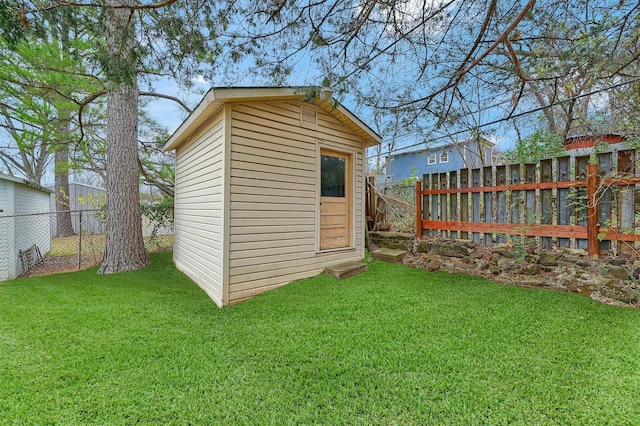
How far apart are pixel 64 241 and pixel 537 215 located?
13.5 m

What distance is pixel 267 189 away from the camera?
154 inches

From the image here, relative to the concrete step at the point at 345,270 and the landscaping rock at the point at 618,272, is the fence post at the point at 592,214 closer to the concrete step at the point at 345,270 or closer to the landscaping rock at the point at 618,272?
the landscaping rock at the point at 618,272

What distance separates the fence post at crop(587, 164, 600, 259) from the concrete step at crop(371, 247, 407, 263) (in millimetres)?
2511

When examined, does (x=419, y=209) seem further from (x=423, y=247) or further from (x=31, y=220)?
(x=31, y=220)

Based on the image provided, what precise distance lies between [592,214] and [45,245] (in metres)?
12.3

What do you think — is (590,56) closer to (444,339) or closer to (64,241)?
(444,339)

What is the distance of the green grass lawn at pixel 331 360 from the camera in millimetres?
1651

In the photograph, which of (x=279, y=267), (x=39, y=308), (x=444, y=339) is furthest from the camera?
(x=279, y=267)

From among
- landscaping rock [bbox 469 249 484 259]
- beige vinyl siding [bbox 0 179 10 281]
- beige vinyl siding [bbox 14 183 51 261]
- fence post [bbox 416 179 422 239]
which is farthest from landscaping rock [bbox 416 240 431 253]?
beige vinyl siding [bbox 14 183 51 261]

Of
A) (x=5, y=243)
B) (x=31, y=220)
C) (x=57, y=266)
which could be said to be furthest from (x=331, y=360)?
(x=31, y=220)

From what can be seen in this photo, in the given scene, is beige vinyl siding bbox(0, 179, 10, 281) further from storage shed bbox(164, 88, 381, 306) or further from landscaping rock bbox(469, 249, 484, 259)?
landscaping rock bbox(469, 249, 484, 259)

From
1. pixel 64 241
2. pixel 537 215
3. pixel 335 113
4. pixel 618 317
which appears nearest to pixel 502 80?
pixel 537 215

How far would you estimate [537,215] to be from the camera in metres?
3.53

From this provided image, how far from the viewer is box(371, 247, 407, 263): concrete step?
16.2 feet
